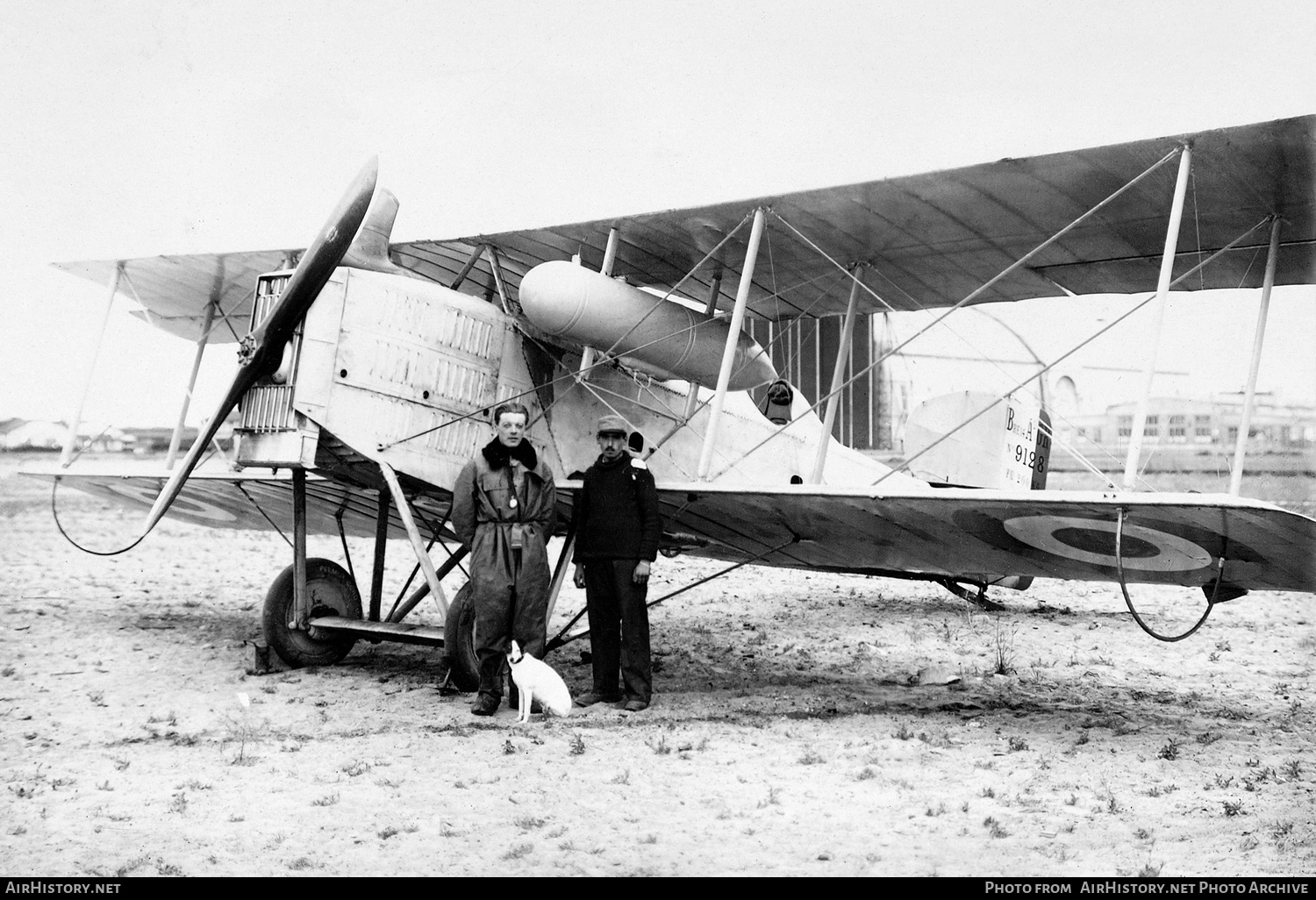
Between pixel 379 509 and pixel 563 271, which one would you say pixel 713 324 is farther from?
pixel 379 509

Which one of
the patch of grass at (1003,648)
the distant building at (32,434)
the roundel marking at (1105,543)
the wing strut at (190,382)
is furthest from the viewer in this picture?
the distant building at (32,434)

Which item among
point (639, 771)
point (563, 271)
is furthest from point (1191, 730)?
point (563, 271)

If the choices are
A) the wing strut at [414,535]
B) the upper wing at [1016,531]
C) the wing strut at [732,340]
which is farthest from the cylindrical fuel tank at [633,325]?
the wing strut at [414,535]

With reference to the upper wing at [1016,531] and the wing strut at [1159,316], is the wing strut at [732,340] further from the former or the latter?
the wing strut at [1159,316]

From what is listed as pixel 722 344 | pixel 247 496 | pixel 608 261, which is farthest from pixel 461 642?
pixel 247 496

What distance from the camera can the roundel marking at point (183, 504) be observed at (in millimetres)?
10070

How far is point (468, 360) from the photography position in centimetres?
711

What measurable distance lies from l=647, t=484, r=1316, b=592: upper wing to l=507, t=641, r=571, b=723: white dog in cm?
137

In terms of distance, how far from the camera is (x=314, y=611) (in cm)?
748

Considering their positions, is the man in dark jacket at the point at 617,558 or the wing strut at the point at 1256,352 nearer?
the wing strut at the point at 1256,352

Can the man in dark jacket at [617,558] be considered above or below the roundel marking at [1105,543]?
below

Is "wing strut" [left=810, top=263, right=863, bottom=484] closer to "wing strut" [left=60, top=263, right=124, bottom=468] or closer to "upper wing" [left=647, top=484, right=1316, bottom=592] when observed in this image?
"upper wing" [left=647, top=484, right=1316, bottom=592]

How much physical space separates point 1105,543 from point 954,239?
2367mm

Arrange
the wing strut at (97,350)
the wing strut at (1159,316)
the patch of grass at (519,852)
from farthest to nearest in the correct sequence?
the wing strut at (97,350), the wing strut at (1159,316), the patch of grass at (519,852)
